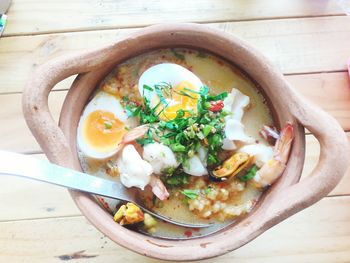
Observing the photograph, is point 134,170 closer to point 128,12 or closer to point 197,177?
point 197,177

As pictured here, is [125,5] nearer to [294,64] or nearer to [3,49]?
[3,49]

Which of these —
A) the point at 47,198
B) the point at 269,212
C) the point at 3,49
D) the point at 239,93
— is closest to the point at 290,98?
the point at 239,93

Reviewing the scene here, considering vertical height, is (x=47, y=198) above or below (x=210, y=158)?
below

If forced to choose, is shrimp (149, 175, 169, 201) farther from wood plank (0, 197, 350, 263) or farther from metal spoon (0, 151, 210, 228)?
wood plank (0, 197, 350, 263)

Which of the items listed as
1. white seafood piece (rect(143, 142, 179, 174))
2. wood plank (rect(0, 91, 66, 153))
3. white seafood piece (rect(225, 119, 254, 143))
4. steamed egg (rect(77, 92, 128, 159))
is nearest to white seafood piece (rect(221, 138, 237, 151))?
white seafood piece (rect(225, 119, 254, 143))

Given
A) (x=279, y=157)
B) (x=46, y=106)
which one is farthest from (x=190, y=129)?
(x=46, y=106)

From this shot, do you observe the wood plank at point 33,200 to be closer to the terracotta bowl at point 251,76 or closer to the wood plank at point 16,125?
the wood plank at point 16,125
